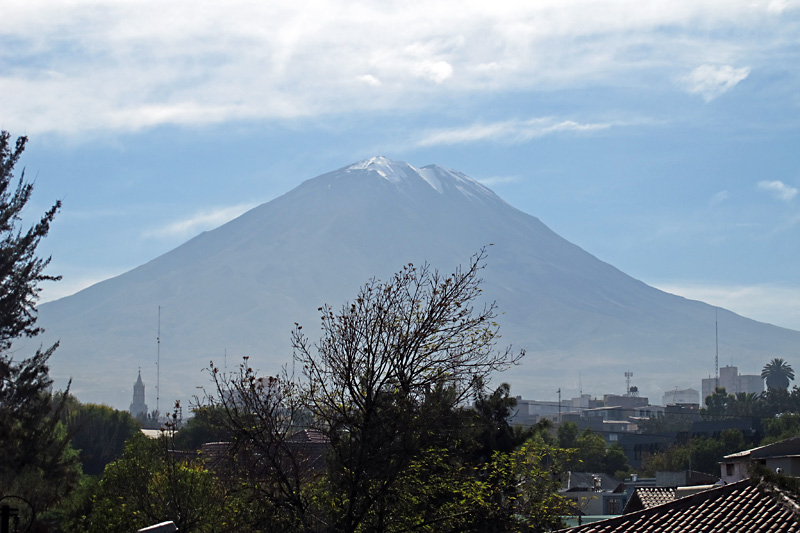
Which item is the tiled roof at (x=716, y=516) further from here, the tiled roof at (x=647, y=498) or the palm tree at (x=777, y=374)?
the palm tree at (x=777, y=374)

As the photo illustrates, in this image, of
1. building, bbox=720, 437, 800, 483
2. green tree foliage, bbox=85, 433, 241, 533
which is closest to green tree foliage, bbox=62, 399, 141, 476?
green tree foliage, bbox=85, 433, 241, 533

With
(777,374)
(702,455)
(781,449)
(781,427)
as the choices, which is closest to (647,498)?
(781,449)

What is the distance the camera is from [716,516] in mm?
18234

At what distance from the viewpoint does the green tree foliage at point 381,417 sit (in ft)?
61.7

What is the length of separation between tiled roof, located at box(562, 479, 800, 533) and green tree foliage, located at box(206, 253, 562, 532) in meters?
2.61

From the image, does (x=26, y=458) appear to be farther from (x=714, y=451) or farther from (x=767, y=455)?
(x=714, y=451)

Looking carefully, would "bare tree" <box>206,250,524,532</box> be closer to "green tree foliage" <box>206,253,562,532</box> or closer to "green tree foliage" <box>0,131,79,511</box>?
"green tree foliage" <box>206,253,562,532</box>

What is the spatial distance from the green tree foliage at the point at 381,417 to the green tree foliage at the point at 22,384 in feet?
26.7

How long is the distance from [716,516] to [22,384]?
17.6m

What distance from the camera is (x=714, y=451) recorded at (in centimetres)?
8231

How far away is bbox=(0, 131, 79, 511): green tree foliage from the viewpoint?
26.3m

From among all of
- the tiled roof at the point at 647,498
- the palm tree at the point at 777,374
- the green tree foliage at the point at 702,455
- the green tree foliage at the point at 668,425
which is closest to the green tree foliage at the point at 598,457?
the green tree foliage at the point at 702,455

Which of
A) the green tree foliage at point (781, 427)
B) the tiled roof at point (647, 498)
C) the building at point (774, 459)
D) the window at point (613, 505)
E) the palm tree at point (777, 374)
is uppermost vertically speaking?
the palm tree at point (777, 374)

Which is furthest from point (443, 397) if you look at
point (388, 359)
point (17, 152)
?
point (17, 152)
